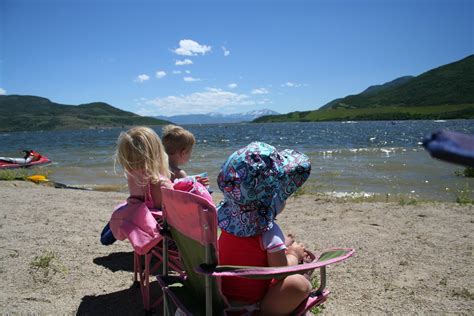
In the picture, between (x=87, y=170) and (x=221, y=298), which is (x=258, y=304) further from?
(x=87, y=170)

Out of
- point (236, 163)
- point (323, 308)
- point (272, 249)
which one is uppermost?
point (236, 163)

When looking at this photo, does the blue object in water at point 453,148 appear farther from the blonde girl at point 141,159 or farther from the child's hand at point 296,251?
the blonde girl at point 141,159

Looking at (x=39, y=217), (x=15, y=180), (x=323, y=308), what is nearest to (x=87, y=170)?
(x=15, y=180)

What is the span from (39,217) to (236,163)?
5987 mm

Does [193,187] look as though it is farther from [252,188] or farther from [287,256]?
[287,256]

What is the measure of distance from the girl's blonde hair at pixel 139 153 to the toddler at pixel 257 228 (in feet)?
4.01

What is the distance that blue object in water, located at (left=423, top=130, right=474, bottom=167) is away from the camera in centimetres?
92

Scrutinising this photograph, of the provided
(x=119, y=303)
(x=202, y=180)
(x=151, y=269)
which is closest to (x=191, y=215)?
(x=202, y=180)

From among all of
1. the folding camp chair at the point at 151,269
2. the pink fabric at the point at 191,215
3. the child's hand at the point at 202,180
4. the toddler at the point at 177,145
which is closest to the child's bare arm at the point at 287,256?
the pink fabric at the point at 191,215

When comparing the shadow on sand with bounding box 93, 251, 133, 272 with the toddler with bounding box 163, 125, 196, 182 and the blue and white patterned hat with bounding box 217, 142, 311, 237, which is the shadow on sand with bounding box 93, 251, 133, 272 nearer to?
the toddler with bounding box 163, 125, 196, 182

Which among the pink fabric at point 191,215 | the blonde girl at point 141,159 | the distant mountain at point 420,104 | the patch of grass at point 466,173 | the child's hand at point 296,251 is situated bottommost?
the patch of grass at point 466,173

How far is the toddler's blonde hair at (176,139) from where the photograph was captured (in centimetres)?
471

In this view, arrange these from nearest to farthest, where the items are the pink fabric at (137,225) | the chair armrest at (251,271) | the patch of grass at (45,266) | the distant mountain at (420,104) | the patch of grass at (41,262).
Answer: the chair armrest at (251,271) < the pink fabric at (137,225) < the patch of grass at (45,266) < the patch of grass at (41,262) < the distant mountain at (420,104)

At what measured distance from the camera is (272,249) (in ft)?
8.16
